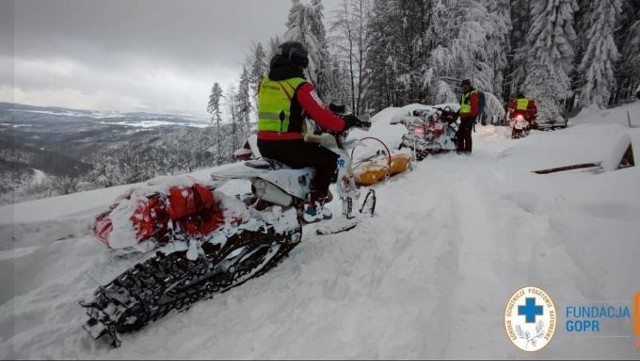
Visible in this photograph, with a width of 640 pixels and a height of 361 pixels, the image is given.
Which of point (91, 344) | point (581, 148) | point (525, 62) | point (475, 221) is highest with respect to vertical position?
point (525, 62)

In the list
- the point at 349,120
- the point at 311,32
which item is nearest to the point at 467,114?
the point at 349,120

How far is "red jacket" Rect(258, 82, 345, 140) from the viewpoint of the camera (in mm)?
3521

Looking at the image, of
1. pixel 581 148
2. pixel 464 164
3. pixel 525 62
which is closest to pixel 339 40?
pixel 525 62

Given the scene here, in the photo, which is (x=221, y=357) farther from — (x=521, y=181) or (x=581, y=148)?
(x=581, y=148)

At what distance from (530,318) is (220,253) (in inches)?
99.0

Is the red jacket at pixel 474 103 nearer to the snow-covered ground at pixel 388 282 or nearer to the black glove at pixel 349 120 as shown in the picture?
the snow-covered ground at pixel 388 282

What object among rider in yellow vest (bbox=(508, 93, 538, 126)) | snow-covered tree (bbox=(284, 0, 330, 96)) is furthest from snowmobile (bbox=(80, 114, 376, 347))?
snow-covered tree (bbox=(284, 0, 330, 96))

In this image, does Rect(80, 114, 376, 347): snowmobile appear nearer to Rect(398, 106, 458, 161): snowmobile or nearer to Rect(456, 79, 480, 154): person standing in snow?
Rect(398, 106, 458, 161): snowmobile

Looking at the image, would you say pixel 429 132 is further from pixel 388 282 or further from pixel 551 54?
pixel 551 54

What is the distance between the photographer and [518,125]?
15180 millimetres

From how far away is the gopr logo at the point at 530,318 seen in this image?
7.58 ft

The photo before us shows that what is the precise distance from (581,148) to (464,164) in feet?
8.18

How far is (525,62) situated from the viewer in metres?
28.6

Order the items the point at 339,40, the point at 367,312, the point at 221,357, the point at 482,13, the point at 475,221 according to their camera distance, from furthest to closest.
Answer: the point at 339,40 < the point at 482,13 < the point at 475,221 < the point at 367,312 < the point at 221,357
